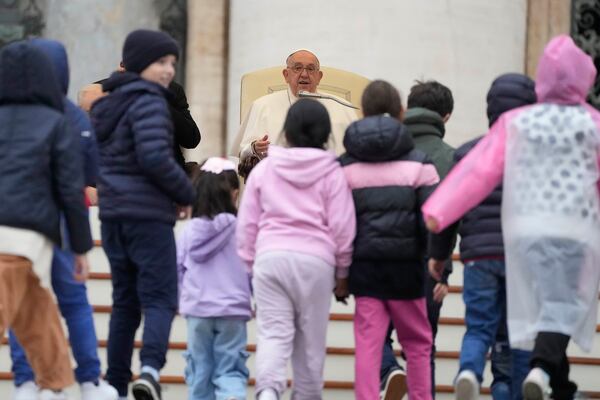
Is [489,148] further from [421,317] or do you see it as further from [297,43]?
[297,43]

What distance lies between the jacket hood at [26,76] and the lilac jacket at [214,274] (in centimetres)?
162

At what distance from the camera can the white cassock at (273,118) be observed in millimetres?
12562

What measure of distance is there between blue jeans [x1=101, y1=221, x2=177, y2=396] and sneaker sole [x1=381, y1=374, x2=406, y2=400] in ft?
4.18

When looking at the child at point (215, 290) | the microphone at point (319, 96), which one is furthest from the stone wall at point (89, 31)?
the child at point (215, 290)

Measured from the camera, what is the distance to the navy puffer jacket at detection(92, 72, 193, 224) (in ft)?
32.3

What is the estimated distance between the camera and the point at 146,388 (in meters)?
9.70

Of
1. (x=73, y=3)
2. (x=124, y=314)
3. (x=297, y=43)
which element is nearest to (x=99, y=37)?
(x=73, y=3)

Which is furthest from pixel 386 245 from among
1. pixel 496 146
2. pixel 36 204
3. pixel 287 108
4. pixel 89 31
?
pixel 89 31

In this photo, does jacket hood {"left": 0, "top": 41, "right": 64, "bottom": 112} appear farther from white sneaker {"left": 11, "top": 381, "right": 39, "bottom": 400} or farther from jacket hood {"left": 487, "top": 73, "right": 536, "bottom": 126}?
jacket hood {"left": 487, "top": 73, "right": 536, "bottom": 126}

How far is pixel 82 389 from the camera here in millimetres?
9742

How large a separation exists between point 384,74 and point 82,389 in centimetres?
636

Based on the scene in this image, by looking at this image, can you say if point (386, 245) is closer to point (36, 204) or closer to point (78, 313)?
point (78, 313)

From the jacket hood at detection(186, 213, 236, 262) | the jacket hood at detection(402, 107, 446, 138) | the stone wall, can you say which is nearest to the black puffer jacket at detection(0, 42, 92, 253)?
the jacket hood at detection(186, 213, 236, 262)

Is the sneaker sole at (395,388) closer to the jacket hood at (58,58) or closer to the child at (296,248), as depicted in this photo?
the child at (296,248)
